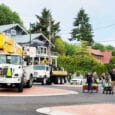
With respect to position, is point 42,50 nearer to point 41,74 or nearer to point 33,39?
point 33,39

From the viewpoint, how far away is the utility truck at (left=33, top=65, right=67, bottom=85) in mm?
50281

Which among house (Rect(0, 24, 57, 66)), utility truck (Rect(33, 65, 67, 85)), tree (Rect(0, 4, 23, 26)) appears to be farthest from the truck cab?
tree (Rect(0, 4, 23, 26))

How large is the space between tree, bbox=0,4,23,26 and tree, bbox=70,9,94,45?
1560cm

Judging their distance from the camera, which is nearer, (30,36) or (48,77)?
(48,77)

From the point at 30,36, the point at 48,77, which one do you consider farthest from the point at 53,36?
the point at 48,77

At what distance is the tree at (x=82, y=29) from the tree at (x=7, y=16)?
15599 millimetres

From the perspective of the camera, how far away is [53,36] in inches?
4245

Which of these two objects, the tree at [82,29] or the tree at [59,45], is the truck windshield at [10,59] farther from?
the tree at [82,29]

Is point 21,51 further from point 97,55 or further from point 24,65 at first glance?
point 97,55

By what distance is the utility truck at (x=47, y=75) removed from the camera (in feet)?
165

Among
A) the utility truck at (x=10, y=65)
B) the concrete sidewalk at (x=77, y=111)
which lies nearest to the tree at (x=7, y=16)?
the utility truck at (x=10, y=65)

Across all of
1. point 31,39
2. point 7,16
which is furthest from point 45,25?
point 31,39

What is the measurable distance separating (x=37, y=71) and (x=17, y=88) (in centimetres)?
1836

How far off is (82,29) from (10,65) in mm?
97218
